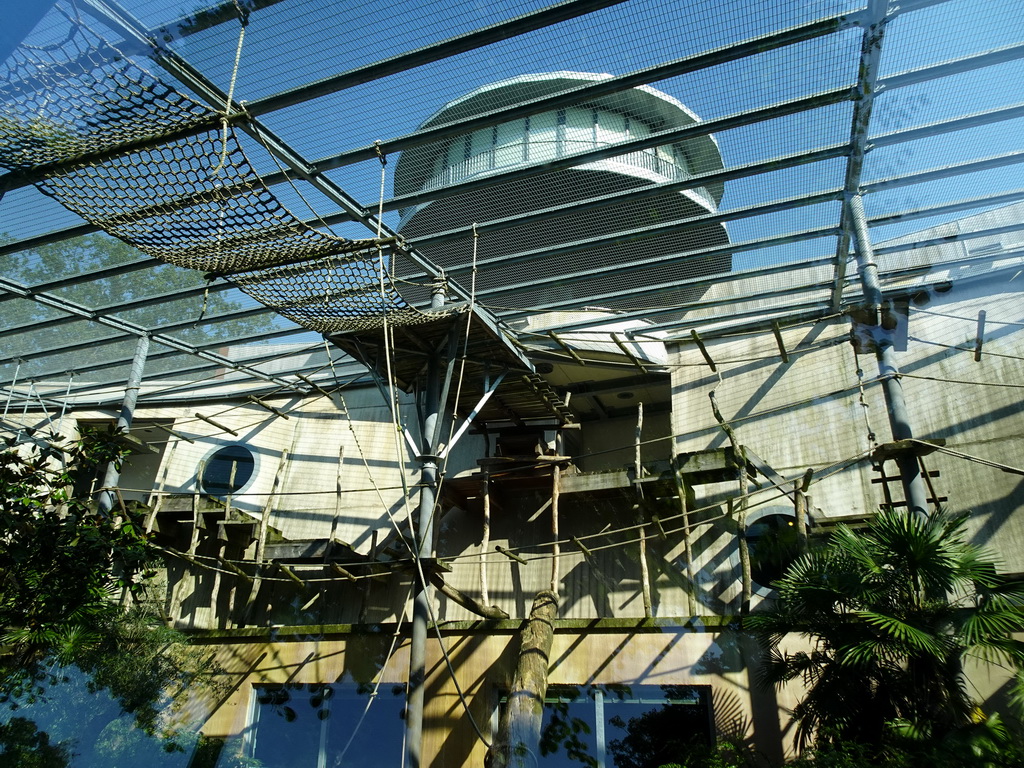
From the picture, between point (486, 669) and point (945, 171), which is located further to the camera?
point (486, 669)

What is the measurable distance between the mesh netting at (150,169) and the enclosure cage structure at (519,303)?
32mm

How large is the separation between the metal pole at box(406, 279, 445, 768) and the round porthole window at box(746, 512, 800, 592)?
382 centimetres

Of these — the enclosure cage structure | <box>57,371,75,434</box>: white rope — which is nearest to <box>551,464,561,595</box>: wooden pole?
the enclosure cage structure

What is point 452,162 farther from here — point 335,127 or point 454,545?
point 454,545

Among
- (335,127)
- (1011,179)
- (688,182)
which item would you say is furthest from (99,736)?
(1011,179)

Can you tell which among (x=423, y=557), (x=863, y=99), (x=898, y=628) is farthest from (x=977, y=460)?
(x=423, y=557)

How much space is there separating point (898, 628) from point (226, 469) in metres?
10.5

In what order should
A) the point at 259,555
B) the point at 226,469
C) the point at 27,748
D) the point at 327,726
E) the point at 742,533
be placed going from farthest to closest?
1. the point at 226,469
2. the point at 259,555
3. the point at 742,533
4. the point at 327,726
5. the point at 27,748

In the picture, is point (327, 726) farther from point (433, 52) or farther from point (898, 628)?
point (433, 52)

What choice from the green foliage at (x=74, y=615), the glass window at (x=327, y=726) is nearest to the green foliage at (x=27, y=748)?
the green foliage at (x=74, y=615)

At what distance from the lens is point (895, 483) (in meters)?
8.57

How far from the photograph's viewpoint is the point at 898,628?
530 centimetres

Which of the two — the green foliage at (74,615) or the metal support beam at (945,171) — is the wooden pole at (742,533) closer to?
the metal support beam at (945,171)

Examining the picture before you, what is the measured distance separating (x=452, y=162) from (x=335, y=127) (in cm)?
122
